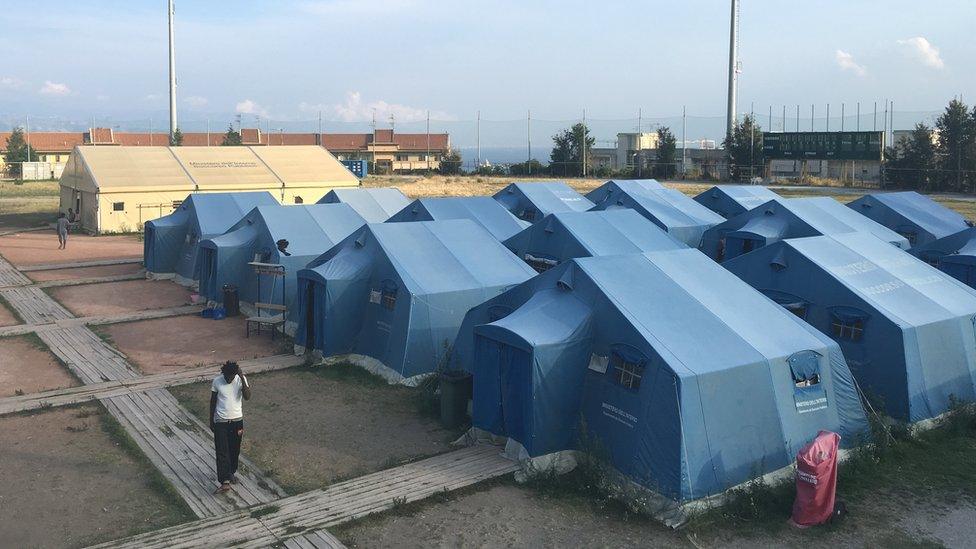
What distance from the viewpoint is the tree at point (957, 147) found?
147 ft

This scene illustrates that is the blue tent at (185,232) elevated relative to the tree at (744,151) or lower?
lower

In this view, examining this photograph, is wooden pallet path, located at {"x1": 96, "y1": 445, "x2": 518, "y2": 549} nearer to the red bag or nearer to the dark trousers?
the dark trousers

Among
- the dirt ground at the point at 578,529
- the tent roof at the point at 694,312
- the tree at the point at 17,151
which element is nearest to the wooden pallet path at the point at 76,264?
the tent roof at the point at 694,312

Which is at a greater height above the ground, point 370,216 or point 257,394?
point 370,216

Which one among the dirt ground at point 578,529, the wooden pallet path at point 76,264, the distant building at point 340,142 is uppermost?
the distant building at point 340,142

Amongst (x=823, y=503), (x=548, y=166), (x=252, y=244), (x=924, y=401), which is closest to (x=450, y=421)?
(x=823, y=503)

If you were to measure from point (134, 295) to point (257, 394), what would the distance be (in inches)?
366

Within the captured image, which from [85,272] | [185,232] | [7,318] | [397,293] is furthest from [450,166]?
[397,293]

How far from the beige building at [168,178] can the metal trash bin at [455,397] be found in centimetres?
2427

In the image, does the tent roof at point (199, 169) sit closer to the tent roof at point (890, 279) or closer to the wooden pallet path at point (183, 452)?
the wooden pallet path at point (183, 452)

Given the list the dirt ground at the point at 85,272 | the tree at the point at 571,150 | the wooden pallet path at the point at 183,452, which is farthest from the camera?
the tree at the point at 571,150

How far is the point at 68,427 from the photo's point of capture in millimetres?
11562

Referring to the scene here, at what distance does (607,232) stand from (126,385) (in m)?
10.5

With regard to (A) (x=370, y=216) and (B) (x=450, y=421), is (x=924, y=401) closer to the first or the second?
(B) (x=450, y=421)
